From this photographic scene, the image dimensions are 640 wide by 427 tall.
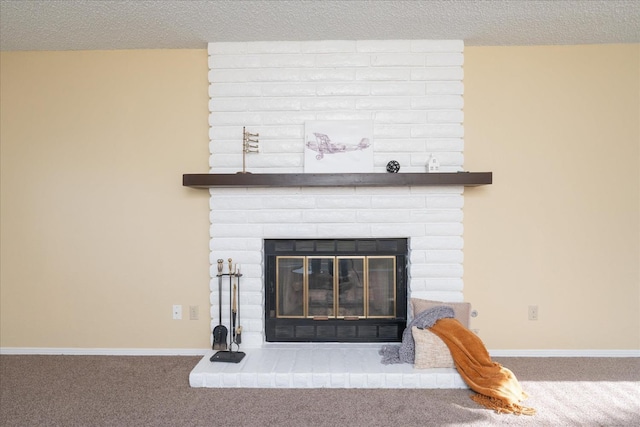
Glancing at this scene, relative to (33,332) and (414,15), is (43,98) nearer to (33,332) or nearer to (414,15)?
(33,332)

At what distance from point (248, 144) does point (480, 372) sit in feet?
6.99

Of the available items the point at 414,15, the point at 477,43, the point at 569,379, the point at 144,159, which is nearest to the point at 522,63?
the point at 477,43

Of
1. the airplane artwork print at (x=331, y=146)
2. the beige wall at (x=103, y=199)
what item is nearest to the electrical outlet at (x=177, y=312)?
the beige wall at (x=103, y=199)

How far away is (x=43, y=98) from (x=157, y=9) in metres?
1.33

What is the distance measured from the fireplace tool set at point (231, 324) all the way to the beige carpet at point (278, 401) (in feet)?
0.92

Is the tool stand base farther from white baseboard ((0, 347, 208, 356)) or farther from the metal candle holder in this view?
the metal candle holder

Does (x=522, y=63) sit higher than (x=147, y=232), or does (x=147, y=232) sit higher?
(x=522, y=63)

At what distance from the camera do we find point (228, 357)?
2680mm

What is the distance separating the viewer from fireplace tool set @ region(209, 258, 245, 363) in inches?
109

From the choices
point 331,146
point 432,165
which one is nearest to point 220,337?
point 331,146

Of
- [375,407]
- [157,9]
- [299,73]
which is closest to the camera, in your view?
[375,407]

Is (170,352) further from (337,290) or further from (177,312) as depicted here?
(337,290)

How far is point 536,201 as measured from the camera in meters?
2.98

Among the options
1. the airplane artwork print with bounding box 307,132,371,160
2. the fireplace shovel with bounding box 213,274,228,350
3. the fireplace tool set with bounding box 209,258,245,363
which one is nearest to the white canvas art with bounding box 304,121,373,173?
the airplane artwork print with bounding box 307,132,371,160
